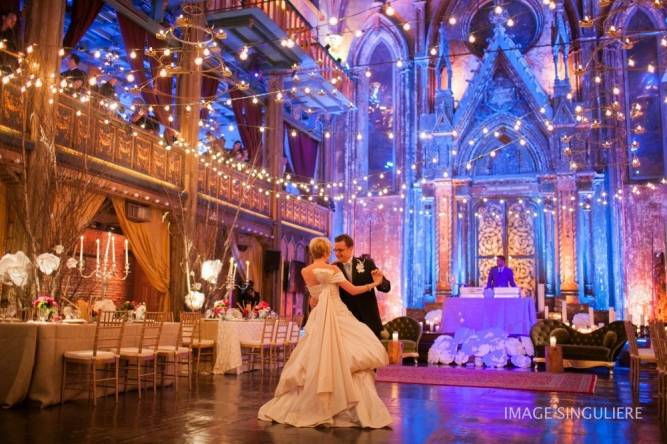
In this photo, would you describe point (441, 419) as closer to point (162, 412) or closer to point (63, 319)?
point (162, 412)

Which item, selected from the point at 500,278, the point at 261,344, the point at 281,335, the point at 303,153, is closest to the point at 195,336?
the point at 261,344

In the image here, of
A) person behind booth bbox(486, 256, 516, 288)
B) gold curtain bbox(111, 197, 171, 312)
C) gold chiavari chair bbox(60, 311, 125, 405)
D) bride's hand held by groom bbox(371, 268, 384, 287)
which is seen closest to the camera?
bride's hand held by groom bbox(371, 268, 384, 287)

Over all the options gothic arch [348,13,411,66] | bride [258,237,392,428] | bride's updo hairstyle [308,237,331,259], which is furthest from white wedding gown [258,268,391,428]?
gothic arch [348,13,411,66]

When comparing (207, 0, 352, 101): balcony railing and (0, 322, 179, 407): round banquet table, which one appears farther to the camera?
(207, 0, 352, 101): balcony railing

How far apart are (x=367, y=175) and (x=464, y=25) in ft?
16.3

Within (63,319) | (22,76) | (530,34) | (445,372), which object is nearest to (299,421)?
(63,319)

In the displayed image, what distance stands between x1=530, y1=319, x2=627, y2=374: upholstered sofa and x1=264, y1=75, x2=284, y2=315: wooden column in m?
6.75

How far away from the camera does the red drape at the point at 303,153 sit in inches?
711

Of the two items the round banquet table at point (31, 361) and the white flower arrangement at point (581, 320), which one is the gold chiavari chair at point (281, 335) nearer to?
the round banquet table at point (31, 361)

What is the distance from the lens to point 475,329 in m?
12.0

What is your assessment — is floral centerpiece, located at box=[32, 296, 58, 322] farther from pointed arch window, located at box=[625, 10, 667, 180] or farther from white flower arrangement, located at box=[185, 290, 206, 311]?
pointed arch window, located at box=[625, 10, 667, 180]

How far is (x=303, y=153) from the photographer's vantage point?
18.4m

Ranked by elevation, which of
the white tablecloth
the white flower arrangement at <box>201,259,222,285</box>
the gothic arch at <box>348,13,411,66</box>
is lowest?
the white tablecloth

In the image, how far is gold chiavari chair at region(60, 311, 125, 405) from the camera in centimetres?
624
